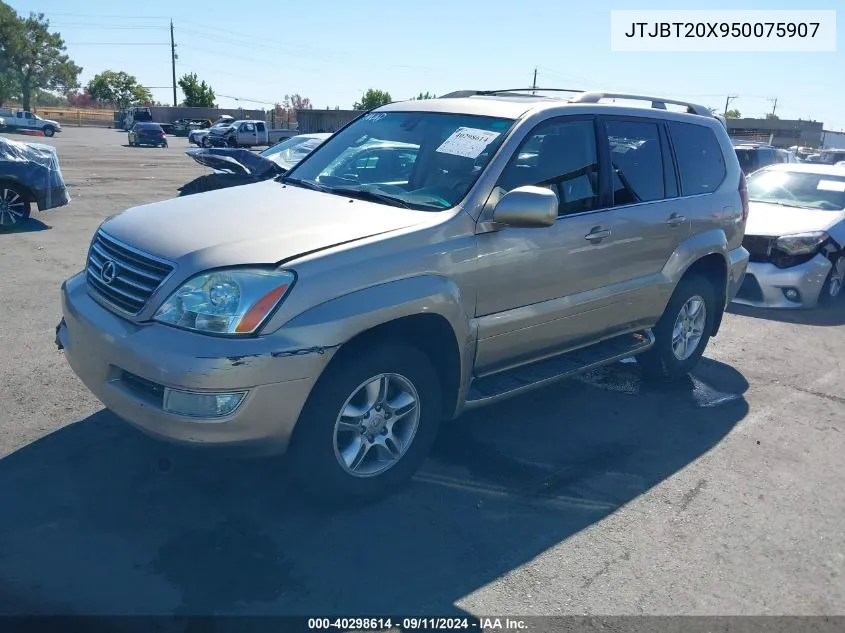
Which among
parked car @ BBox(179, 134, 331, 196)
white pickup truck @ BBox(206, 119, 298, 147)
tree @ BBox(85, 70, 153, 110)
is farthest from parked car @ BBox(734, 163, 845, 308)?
tree @ BBox(85, 70, 153, 110)

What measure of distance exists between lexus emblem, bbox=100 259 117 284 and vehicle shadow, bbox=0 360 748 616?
100 cm

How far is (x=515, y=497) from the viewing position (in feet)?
12.7

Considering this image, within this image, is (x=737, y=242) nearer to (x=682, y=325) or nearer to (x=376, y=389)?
(x=682, y=325)

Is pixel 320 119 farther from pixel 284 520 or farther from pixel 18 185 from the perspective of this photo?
pixel 284 520

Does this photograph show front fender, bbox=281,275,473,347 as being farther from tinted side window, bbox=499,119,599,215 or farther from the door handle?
the door handle

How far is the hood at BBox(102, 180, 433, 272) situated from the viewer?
326 centimetres

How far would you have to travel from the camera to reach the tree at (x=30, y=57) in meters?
72.1

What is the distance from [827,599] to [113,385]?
3.32 m

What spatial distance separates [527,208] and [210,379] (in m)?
1.77

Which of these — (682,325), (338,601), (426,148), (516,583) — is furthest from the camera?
(682,325)

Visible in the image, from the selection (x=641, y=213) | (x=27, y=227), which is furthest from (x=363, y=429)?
(x=27, y=227)

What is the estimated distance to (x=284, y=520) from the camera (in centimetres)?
350

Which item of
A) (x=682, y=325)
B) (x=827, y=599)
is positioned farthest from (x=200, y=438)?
(x=682, y=325)

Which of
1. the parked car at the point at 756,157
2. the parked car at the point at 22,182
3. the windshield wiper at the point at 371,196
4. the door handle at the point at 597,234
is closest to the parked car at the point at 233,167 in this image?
the parked car at the point at 22,182
